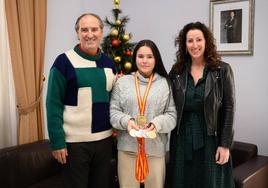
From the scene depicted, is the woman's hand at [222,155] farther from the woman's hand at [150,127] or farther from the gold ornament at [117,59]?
the gold ornament at [117,59]

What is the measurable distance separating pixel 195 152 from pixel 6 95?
1934 mm

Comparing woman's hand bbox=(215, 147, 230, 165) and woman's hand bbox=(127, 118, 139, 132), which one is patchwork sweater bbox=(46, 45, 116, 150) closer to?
woman's hand bbox=(127, 118, 139, 132)

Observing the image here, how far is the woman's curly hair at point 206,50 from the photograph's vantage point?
77.9 inches

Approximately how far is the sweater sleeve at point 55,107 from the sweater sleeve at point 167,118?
22.5 inches

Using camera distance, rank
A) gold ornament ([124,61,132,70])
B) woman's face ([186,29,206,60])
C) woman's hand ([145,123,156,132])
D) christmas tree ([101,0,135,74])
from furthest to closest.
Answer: christmas tree ([101,0,135,74]), gold ornament ([124,61,132,70]), woman's face ([186,29,206,60]), woman's hand ([145,123,156,132])

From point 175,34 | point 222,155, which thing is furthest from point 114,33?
point 222,155

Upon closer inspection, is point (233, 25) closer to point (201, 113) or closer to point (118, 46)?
point (118, 46)

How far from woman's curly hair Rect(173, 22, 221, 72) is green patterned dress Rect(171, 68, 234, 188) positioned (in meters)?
0.09

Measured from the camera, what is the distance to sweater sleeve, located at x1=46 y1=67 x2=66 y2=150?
174cm

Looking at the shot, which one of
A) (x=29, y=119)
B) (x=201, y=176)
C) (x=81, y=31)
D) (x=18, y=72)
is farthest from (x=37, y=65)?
(x=201, y=176)

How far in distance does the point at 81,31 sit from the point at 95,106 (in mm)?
459

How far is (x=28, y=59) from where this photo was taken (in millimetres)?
2977

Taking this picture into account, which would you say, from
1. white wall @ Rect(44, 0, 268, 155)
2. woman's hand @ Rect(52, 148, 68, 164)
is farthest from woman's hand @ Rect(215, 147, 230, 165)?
white wall @ Rect(44, 0, 268, 155)

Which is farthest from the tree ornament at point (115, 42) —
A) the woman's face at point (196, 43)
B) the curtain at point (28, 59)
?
the woman's face at point (196, 43)
